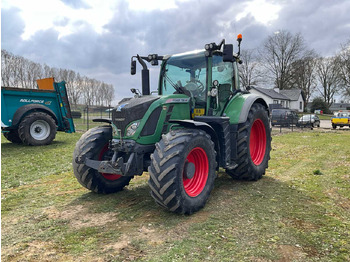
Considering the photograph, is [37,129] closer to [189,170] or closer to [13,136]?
[13,136]

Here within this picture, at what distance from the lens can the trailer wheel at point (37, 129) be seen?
10.1 meters

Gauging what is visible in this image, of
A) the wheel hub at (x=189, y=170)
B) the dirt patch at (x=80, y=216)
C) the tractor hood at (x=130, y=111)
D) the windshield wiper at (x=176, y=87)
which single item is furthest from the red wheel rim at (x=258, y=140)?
the dirt patch at (x=80, y=216)

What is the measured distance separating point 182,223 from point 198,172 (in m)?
0.92

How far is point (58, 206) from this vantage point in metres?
4.36

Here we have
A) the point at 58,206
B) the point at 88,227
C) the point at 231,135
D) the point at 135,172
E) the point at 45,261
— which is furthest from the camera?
the point at 231,135

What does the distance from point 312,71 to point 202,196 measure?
62322mm

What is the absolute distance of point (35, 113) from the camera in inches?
409

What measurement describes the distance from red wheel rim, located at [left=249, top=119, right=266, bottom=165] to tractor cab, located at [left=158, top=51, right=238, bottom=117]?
3.88 feet

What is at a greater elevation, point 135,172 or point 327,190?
point 135,172

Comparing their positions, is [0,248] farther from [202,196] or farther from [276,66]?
[276,66]

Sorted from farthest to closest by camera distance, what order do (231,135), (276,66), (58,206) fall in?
(276,66)
(231,135)
(58,206)

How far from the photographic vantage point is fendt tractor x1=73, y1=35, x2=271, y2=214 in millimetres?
3627

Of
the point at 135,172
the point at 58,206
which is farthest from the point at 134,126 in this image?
the point at 58,206

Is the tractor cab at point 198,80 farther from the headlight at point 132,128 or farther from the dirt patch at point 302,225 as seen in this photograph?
the dirt patch at point 302,225
